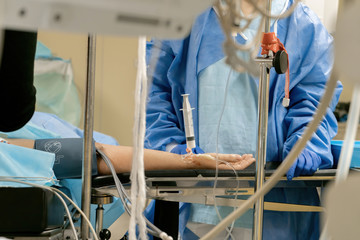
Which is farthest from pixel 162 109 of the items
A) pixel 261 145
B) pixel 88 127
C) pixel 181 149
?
pixel 88 127

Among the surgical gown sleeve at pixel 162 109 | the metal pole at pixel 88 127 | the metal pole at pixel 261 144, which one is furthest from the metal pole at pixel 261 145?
the surgical gown sleeve at pixel 162 109

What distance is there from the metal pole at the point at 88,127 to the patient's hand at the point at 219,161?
50 cm

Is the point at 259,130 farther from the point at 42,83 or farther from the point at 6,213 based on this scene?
the point at 42,83

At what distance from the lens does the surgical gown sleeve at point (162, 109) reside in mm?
1513

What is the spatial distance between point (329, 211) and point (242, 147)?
3.97 ft

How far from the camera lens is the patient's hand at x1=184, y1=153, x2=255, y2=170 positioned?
1.26 meters

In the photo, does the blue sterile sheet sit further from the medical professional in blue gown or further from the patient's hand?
the patient's hand

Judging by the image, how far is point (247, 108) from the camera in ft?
5.05

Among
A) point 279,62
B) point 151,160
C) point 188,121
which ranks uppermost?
point 279,62

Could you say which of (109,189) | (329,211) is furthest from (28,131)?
(329,211)

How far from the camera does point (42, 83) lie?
2754 millimetres

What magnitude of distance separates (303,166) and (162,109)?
0.55m

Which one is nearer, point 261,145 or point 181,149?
point 261,145

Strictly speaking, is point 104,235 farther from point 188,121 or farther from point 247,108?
point 247,108
